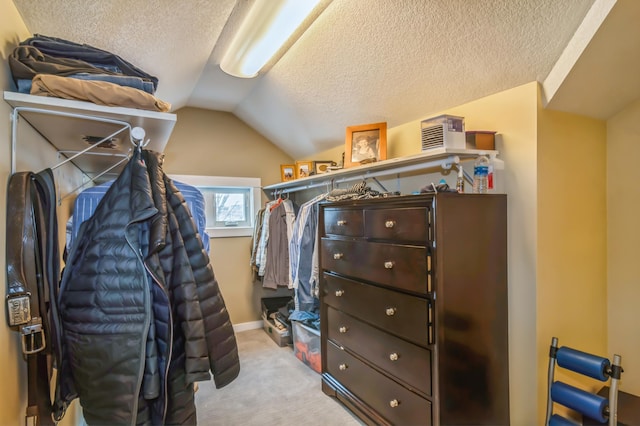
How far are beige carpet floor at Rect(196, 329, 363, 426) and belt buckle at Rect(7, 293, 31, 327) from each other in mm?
1633

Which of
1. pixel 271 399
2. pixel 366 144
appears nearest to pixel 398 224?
pixel 366 144

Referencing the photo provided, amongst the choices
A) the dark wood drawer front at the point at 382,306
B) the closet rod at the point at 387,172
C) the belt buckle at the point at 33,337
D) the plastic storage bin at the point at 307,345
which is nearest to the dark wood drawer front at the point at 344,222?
the dark wood drawer front at the point at 382,306

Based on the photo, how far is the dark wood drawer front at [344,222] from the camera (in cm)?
202

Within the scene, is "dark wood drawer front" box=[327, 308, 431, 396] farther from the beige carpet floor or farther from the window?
the window

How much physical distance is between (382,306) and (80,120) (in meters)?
1.61

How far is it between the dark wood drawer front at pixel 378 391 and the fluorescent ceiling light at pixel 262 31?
2060 millimetres

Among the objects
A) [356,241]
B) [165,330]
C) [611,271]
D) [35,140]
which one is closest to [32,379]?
[165,330]

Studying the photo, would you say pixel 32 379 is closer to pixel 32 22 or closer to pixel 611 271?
pixel 32 22

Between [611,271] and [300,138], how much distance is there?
2.72 m

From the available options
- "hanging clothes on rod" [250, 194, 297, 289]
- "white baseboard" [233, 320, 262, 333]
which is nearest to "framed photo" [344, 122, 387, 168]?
"hanging clothes on rod" [250, 194, 297, 289]

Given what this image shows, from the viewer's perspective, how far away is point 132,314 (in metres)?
0.92

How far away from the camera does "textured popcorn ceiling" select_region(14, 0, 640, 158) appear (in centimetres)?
141

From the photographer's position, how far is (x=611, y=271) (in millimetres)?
1909

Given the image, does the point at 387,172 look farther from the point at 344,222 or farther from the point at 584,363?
the point at 584,363
